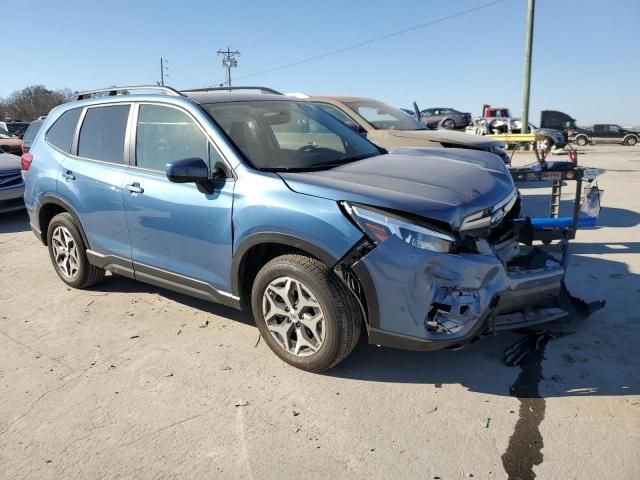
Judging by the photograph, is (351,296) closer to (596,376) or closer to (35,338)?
(596,376)

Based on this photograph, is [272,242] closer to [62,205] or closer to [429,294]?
[429,294]

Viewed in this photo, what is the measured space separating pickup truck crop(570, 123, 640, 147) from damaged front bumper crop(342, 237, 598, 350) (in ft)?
104

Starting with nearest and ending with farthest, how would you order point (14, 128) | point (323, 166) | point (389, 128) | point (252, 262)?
point (252, 262), point (323, 166), point (389, 128), point (14, 128)

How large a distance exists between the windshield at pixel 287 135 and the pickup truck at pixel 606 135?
3060 centimetres

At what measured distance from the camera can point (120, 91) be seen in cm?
470

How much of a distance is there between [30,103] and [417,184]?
85.3m

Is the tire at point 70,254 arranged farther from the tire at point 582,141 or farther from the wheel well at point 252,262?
the tire at point 582,141

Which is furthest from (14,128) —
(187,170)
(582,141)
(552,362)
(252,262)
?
(582,141)

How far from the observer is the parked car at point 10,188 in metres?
8.76

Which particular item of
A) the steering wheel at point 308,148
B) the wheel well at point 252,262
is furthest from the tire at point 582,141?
the wheel well at point 252,262

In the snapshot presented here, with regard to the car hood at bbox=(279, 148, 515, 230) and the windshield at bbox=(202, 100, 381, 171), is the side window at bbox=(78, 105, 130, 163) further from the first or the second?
the car hood at bbox=(279, 148, 515, 230)

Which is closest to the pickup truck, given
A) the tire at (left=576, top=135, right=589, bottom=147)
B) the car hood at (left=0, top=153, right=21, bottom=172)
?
the tire at (left=576, top=135, right=589, bottom=147)

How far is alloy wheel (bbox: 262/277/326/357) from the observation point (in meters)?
3.16

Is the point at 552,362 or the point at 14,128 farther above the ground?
the point at 14,128
